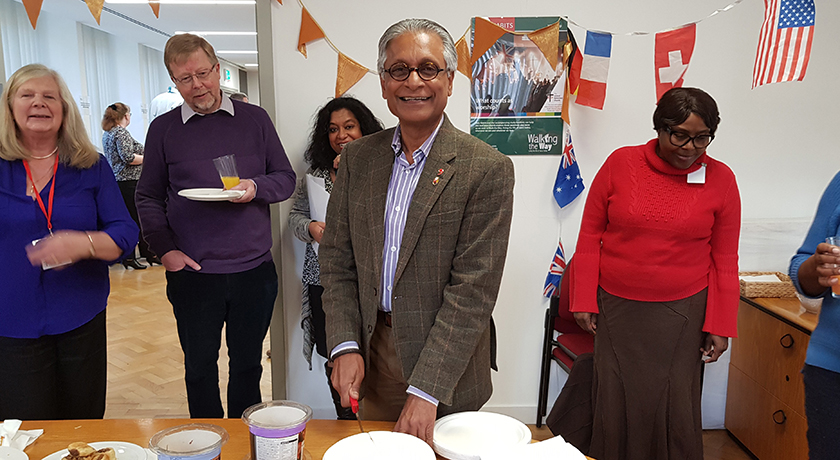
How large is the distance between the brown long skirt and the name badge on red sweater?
41 cm

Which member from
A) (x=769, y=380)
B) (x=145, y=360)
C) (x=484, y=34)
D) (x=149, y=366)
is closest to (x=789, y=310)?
(x=769, y=380)

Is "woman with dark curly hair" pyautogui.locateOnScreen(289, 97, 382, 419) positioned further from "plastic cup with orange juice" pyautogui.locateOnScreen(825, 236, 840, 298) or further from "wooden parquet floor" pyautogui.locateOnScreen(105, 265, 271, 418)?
"plastic cup with orange juice" pyautogui.locateOnScreen(825, 236, 840, 298)

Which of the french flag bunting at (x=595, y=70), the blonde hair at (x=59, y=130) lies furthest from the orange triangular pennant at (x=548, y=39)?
the blonde hair at (x=59, y=130)

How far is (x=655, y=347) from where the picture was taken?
1.99 m

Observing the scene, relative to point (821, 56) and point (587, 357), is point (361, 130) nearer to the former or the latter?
point (587, 357)

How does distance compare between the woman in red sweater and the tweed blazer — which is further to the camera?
the woman in red sweater

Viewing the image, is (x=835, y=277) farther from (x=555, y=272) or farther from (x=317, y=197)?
(x=317, y=197)

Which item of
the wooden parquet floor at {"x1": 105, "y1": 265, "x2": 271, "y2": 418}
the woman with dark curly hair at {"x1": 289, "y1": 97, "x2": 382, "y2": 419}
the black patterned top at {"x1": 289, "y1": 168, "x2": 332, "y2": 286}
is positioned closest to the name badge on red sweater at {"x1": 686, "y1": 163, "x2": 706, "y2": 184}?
the woman with dark curly hair at {"x1": 289, "y1": 97, "x2": 382, "y2": 419}

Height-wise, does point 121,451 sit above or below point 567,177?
below

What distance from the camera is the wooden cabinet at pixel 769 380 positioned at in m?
2.26

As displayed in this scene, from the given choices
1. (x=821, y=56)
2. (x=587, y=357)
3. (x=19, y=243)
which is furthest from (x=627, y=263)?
(x=19, y=243)

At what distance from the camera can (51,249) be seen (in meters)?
1.60

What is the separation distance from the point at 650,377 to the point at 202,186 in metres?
1.83

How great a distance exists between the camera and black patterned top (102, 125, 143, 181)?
5.36 m
